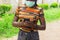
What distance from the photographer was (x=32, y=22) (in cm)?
407

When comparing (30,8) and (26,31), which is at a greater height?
(30,8)

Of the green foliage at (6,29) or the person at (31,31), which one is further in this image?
the green foliage at (6,29)

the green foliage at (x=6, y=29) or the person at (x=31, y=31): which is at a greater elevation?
the person at (x=31, y=31)

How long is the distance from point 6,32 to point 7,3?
7.32 m

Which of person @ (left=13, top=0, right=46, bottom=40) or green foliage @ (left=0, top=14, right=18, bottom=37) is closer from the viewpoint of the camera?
person @ (left=13, top=0, right=46, bottom=40)

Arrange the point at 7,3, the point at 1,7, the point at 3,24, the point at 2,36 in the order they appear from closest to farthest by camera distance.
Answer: the point at 2,36
the point at 3,24
the point at 1,7
the point at 7,3

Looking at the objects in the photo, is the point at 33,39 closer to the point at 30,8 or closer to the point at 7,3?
the point at 30,8

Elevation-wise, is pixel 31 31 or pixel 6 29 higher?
pixel 31 31

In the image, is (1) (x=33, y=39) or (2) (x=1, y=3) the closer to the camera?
(1) (x=33, y=39)

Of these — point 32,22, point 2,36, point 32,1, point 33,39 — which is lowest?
point 2,36

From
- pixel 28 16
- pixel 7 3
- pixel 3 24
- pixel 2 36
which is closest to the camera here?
pixel 28 16

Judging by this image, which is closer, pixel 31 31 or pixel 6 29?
pixel 31 31

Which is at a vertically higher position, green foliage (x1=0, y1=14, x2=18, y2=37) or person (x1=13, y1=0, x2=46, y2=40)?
person (x1=13, y1=0, x2=46, y2=40)

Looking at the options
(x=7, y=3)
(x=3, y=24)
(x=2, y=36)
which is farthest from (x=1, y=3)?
(x=2, y=36)
